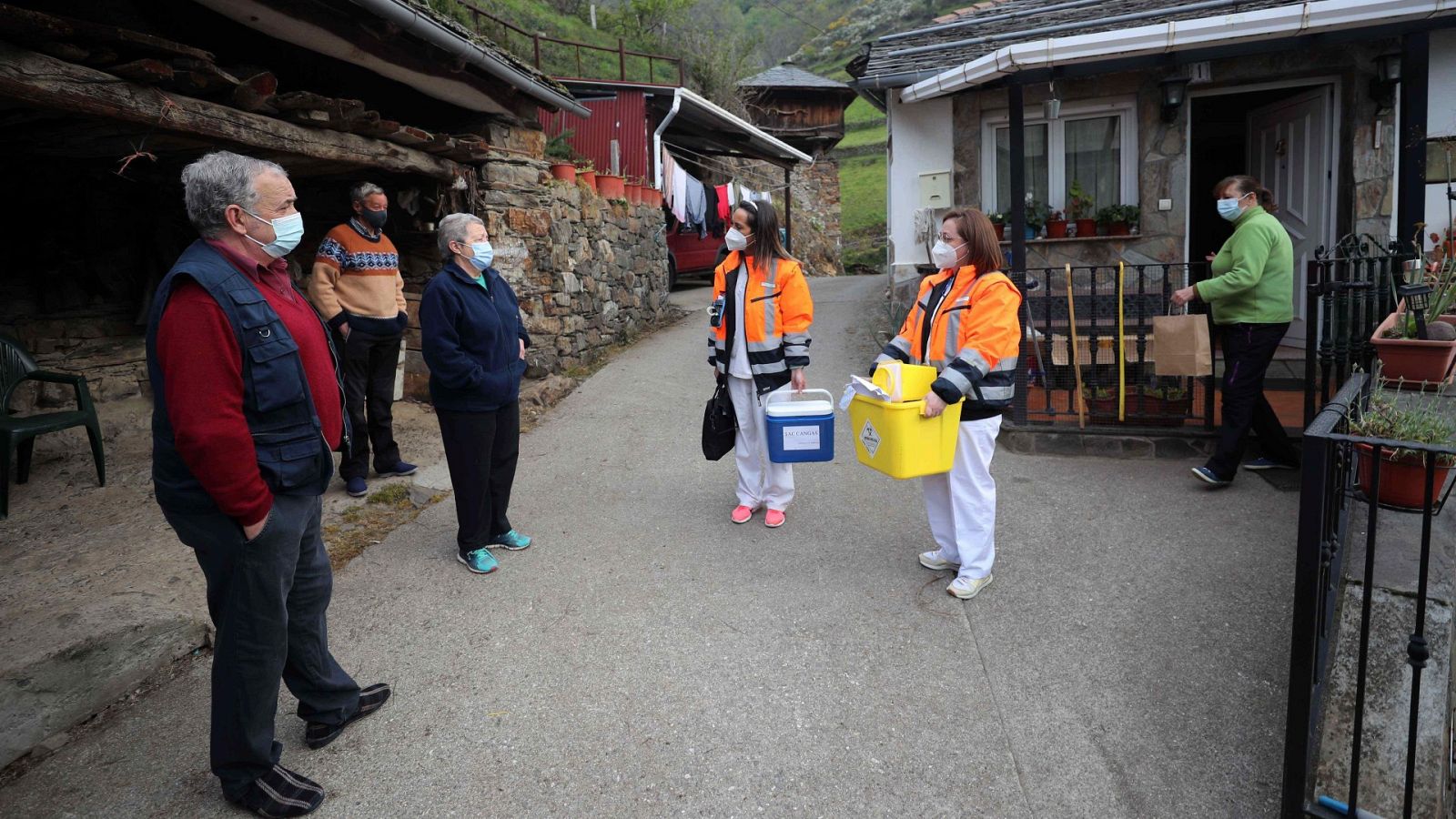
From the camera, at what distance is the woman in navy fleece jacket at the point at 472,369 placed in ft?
13.3

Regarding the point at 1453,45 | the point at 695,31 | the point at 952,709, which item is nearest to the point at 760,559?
the point at 952,709

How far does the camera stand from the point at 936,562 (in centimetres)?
431

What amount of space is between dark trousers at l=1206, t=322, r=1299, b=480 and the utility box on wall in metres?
4.23

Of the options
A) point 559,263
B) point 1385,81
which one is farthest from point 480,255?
point 1385,81

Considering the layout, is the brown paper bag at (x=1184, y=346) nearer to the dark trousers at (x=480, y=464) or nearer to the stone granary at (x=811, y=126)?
the dark trousers at (x=480, y=464)

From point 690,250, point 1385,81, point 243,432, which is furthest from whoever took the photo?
point 690,250

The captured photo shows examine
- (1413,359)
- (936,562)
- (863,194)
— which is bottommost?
(936,562)

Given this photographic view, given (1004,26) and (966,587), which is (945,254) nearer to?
(966,587)

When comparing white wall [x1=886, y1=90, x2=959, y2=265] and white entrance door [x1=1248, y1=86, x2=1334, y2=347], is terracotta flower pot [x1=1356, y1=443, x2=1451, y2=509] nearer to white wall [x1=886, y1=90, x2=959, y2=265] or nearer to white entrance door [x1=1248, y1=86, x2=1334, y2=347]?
white entrance door [x1=1248, y1=86, x2=1334, y2=347]

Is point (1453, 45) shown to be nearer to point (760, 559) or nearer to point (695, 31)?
point (760, 559)

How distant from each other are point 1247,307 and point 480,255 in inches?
173

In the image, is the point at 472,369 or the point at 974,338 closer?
the point at 974,338

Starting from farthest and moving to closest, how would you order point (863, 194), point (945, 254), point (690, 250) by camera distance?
point (863, 194) → point (690, 250) → point (945, 254)

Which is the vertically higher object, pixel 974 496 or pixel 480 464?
pixel 480 464
